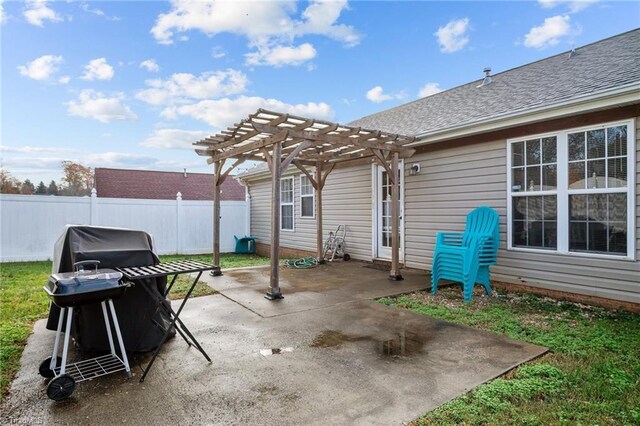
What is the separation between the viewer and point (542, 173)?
4.98 m

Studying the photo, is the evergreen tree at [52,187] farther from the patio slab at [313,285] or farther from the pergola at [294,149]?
the patio slab at [313,285]

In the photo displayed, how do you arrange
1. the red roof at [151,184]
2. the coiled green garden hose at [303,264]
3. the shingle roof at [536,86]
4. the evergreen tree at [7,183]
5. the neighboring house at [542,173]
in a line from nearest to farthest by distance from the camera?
the neighboring house at [542,173]
the shingle roof at [536,86]
the coiled green garden hose at [303,264]
the red roof at [151,184]
the evergreen tree at [7,183]

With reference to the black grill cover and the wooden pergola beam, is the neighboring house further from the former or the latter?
the black grill cover

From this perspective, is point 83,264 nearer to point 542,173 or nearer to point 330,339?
point 330,339

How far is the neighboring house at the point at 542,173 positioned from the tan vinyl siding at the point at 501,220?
0.6 inches

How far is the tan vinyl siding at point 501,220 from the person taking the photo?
171 inches

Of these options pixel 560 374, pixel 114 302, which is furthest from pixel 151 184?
pixel 560 374

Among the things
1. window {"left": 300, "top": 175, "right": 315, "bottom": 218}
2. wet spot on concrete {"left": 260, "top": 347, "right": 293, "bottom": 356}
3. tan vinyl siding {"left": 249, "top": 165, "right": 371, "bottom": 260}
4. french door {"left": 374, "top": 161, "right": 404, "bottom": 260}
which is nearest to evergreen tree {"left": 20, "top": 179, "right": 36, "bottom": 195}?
tan vinyl siding {"left": 249, "top": 165, "right": 371, "bottom": 260}

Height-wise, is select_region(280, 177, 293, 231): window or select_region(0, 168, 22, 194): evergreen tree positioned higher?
select_region(0, 168, 22, 194): evergreen tree

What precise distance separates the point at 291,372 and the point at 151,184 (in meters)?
22.0

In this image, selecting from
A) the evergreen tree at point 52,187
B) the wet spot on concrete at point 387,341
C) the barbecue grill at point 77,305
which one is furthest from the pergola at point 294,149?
the evergreen tree at point 52,187

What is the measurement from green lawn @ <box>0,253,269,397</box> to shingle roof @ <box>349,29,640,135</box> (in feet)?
16.8

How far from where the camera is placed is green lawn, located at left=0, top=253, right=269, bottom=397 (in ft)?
9.75

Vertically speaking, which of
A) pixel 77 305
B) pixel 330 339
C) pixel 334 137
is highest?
pixel 334 137
